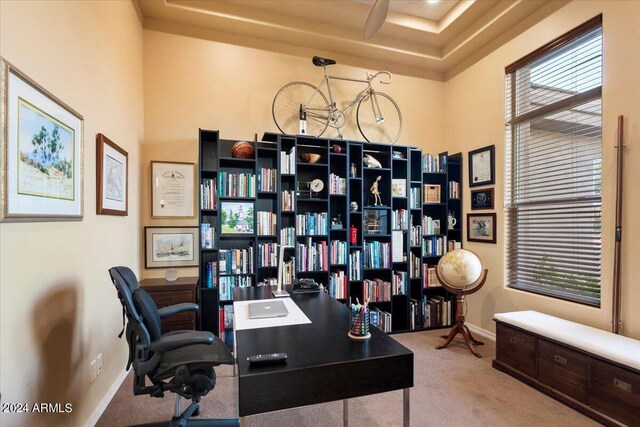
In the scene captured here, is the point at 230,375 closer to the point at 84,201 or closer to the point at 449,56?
the point at 84,201

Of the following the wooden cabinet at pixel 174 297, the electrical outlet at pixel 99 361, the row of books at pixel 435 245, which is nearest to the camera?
the electrical outlet at pixel 99 361

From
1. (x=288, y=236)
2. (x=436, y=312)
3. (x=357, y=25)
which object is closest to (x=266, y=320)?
(x=288, y=236)

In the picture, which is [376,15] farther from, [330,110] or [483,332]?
[483,332]

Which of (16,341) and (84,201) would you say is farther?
(84,201)

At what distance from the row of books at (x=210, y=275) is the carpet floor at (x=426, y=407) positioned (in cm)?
86

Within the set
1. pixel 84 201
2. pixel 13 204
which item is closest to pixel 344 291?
pixel 84 201

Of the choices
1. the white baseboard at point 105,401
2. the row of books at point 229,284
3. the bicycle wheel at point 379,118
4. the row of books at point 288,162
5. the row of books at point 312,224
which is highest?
the bicycle wheel at point 379,118

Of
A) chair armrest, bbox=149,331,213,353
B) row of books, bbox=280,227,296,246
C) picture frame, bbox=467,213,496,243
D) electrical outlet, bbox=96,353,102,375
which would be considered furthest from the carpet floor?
picture frame, bbox=467,213,496,243

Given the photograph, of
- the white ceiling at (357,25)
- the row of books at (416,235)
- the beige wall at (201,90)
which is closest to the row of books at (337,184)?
the beige wall at (201,90)

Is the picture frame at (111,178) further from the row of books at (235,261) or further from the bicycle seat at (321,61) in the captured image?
the bicycle seat at (321,61)

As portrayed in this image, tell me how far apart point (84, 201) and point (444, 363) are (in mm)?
3235

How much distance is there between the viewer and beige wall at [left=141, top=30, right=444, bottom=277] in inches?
128

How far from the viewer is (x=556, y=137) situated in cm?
295

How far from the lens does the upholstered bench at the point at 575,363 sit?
188 centimetres
